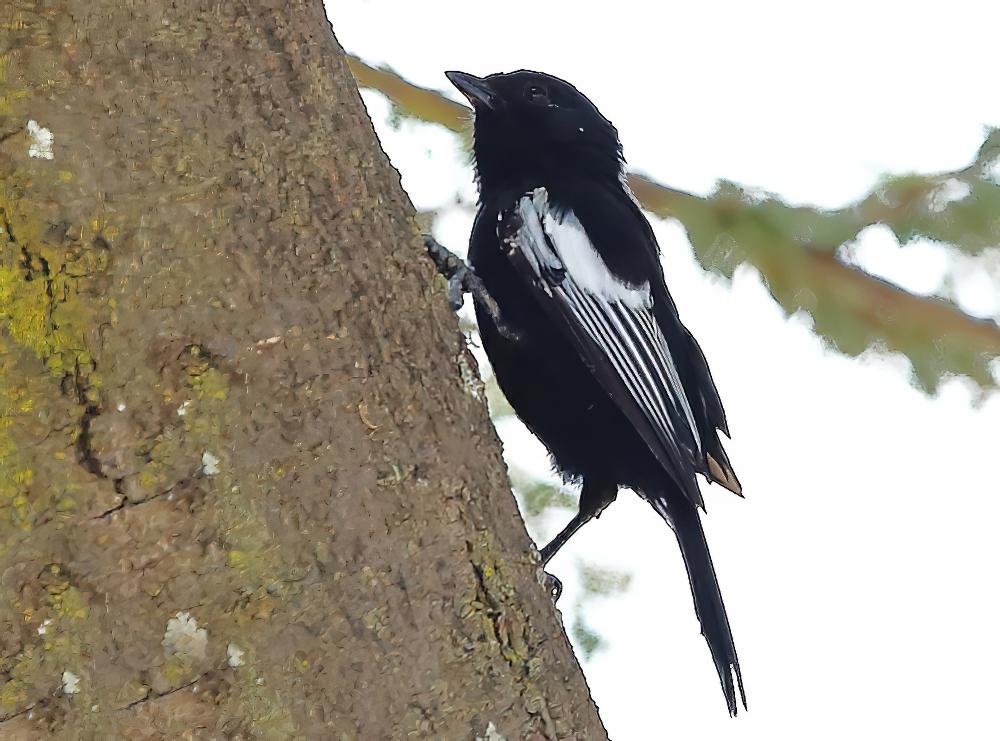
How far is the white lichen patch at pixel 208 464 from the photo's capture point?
2.64 feet

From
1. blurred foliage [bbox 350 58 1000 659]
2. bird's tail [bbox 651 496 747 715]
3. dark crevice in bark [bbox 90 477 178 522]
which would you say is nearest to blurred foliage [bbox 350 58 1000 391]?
blurred foliage [bbox 350 58 1000 659]

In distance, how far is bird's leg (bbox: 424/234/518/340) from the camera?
154 centimetres

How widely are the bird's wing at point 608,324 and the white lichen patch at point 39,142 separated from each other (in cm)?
110

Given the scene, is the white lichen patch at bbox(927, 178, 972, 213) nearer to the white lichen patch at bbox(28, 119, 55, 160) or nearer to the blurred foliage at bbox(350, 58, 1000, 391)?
the blurred foliage at bbox(350, 58, 1000, 391)

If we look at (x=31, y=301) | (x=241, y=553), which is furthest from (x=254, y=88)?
(x=241, y=553)

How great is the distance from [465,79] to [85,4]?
141 centimetres

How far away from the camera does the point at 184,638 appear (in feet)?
2.61

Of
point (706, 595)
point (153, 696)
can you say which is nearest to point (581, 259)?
point (706, 595)

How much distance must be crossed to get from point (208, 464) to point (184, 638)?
13cm

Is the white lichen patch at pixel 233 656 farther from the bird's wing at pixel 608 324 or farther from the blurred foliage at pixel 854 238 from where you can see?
the blurred foliage at pixel 854 238

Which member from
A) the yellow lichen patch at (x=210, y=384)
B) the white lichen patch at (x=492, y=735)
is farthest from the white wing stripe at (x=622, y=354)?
the yellow lichen patch at (x=210, y=384)

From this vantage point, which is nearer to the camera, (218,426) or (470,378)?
(218,426)

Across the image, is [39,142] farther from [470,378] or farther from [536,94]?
[536,94]

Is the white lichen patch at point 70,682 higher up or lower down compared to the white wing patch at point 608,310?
higher up
